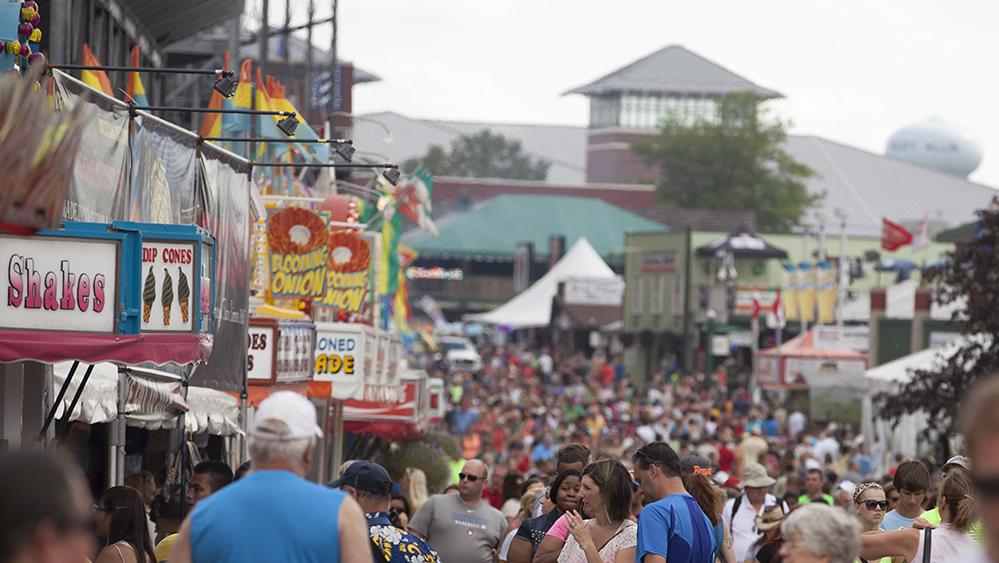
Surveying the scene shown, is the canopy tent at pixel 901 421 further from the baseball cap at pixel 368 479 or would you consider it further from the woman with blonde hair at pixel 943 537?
the baseball cap at pixel 368 479

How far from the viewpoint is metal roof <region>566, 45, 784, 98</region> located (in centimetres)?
12238

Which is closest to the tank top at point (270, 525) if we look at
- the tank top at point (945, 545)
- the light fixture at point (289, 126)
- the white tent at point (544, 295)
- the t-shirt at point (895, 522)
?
the tank top at point (945, 545)

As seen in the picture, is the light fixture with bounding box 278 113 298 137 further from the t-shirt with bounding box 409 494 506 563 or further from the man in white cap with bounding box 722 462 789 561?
the man in white cap with bounding box 722 462 789 561

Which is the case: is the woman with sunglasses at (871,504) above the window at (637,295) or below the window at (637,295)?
below

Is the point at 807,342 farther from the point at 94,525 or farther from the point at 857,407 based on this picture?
the point at 94,525

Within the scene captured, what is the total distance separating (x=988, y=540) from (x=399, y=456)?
18.4 metres

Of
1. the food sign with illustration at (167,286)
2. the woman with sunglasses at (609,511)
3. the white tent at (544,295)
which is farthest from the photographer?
the white tent at (544,295)

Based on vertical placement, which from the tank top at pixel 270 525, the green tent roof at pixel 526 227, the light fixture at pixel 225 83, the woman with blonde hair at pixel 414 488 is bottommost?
the woman with blonde hair at pixel 414 488

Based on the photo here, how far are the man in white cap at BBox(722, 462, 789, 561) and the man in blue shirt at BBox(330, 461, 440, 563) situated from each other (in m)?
5.97

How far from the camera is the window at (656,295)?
229 ft

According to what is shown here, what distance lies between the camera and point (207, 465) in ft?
31.3

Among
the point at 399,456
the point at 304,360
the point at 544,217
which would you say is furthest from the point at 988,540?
the point at 544,217

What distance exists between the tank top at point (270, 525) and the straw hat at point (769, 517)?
7706 millimetres

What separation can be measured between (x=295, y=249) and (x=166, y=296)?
8474 millimetres
